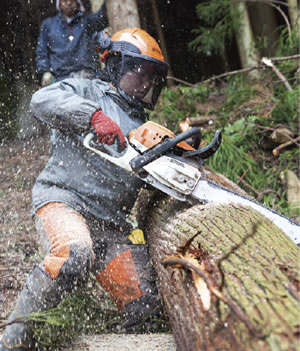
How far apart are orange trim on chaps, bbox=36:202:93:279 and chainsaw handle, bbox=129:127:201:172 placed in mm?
460

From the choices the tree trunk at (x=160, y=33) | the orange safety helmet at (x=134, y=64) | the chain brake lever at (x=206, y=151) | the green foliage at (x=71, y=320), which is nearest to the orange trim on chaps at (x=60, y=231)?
the green foliage at (x=71, y=320)

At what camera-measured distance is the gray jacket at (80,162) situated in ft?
8.33

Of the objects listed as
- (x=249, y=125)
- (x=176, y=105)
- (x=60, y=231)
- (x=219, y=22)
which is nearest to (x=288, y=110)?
(x=249, y=125)

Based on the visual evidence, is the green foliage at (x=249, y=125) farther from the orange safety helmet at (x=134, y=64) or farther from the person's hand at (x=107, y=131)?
the person's hand at (x=107, y=131)

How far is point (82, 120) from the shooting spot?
8.15 ft

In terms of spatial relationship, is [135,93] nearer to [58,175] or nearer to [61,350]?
[58,175]

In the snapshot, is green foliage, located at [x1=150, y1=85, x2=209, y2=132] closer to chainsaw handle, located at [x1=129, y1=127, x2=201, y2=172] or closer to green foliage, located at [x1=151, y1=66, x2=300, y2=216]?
green foliage, located at [x1=151, y1=66, x2=300, y2=216]

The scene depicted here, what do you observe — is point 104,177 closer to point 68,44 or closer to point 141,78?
point 141,78

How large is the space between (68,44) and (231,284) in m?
4.24

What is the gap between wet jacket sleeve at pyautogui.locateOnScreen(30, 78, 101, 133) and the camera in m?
2.49

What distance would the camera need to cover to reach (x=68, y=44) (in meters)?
5.06

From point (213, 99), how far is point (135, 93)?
9.71ft

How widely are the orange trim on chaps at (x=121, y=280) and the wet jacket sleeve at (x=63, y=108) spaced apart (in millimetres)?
837

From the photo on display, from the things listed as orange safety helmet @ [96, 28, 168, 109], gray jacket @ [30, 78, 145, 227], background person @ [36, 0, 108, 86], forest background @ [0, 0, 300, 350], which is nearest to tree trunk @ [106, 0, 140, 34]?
forest background @ [0, 0, 300, 350]
